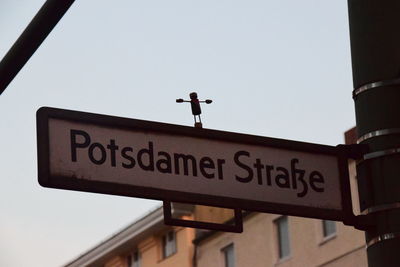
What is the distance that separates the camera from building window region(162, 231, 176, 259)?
48.9 metres

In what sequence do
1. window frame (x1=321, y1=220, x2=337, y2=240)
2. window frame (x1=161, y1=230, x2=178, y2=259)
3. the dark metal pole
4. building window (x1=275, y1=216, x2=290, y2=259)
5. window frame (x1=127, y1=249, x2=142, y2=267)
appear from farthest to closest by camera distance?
window frame (x1=127, y1=249, x2=142, y2=267)
window frame (x1=161, y1=230, x2=178, y2=259)
building window (x1=275, y1=216, x2=290, y2=259)
window frame (x1=321, y1=220, x2=337, y2=240)
the dark metal pole

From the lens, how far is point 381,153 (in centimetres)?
606

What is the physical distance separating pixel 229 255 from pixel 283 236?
11.2 feet

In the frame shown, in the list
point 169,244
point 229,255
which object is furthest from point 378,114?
point 169,244

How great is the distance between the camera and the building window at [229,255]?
44750 mm

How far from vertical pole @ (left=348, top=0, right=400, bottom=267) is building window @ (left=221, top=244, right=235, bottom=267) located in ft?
127

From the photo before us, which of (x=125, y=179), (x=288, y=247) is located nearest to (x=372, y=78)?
(x=125, y=179)

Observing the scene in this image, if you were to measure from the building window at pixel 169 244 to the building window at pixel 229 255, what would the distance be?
3850 mm

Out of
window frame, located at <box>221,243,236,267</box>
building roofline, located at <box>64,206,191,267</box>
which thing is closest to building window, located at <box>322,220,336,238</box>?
window frame, located at <box>221,243,236,267</box>

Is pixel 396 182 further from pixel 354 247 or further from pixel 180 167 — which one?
pixel 354 247

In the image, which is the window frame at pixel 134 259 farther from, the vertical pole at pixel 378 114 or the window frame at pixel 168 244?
the vertical pole at pixel 378 114

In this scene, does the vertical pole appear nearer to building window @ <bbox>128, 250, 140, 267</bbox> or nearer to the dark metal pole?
the dark metal pole

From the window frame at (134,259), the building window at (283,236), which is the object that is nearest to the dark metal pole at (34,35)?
the building window at (283,236)

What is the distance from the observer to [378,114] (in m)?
6.10
